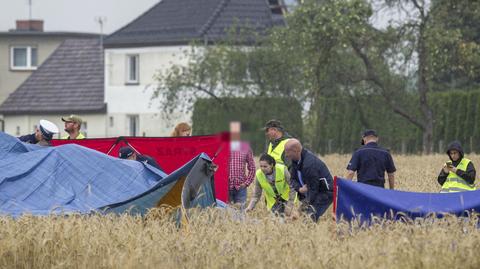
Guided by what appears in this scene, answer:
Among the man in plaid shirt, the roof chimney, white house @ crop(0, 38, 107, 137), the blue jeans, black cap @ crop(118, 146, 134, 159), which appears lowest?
white house @ crop(0, 38, 107, 137)

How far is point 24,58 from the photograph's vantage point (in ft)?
249

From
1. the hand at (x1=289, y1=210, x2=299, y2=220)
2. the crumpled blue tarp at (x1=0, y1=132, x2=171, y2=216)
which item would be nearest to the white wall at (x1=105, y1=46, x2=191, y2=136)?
the crumpled blue tarp at (x1=0, y1=132, x2=171, y2=216)

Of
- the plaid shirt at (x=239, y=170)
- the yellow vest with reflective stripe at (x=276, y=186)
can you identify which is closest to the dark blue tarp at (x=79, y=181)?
the yellow vest with reflective stripe at (x=276, y=186)

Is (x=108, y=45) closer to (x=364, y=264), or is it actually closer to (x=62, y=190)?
(x=62, y=190)

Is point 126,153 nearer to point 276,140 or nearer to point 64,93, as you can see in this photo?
point 276,140

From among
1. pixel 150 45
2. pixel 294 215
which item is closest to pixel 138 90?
pixel 150 45

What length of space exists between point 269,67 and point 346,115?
393 cm

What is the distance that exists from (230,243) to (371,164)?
5098mm

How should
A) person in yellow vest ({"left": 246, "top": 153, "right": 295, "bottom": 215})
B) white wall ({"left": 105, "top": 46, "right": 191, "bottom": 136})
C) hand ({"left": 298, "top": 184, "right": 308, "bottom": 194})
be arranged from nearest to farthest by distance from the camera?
hand ({"left": 298, "top": 184, "right": 308, "bottom": 194}) < person in yellow vest ({"left": 246, "top": 153, "right": 295, "bottom": 215}) < white wall ({"left": 105, "top": 46, "right": 191, "bottom": 136})

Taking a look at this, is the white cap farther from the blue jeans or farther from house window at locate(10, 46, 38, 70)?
house window at locate(10, 46, 38, 70)

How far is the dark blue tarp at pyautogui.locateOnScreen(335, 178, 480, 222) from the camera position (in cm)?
1496

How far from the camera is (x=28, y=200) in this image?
16797 mm

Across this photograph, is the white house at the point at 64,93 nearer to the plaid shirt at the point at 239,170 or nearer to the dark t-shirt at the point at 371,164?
the plaid shirt at the point at 239,170

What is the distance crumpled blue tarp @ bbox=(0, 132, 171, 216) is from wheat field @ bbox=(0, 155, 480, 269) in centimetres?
Result: 238
